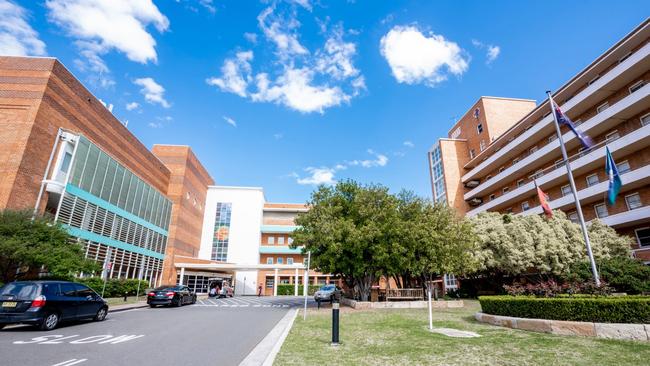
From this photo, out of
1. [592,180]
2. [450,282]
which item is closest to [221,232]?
[450,282]

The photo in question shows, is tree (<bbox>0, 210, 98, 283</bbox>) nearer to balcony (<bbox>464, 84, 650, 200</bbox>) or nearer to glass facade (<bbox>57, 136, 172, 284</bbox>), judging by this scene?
glass facade (<bbox>57, 136, 172, 284</bbox>)

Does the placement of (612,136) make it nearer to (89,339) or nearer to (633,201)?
(633,201)

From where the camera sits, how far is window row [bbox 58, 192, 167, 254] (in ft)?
73.0

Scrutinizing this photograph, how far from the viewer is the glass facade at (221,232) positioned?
51094 millimetres

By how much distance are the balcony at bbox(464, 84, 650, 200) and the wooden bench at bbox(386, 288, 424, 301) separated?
19.8 m

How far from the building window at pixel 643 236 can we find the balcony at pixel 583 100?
11.1 m

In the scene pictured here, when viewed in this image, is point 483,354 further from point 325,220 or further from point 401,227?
point 325,220

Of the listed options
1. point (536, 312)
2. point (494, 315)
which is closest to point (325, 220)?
point (494, 315)

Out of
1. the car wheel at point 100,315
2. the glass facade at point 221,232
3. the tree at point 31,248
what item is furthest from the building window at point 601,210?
the glass facade at point 221,232

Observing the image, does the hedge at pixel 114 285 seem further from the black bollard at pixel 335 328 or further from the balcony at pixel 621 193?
the balcony at pixel 621 193

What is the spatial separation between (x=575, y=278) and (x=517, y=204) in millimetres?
15463

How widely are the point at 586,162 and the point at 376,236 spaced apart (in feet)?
66.6

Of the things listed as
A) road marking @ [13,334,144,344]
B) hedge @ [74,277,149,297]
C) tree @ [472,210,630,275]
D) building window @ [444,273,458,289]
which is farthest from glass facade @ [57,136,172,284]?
building window @ [444,273,458,289]

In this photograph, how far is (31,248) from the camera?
15.0 metres
